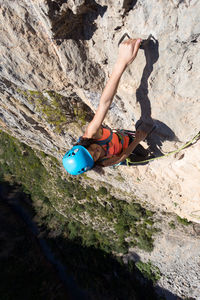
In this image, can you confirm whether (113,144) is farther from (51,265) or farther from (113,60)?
(51,265)

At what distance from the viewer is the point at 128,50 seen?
1316 millimetres

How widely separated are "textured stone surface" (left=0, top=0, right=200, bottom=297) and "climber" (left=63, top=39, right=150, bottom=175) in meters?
0.21

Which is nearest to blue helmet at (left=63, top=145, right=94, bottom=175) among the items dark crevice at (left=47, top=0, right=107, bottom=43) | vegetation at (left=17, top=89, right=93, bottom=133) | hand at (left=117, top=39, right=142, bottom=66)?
hand at (left=117, top=39, right=142, bottom=66)

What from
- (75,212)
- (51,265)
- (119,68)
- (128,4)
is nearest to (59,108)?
(119,68)

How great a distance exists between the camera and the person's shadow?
1382 millimetres

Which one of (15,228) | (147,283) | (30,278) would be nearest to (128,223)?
(147,283)

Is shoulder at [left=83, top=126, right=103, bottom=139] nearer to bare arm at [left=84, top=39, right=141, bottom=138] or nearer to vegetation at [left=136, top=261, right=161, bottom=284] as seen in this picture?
bare arm at [left=84, top=39, right=141, bottom=138]

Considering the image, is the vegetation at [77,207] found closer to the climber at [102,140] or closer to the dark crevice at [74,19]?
the climber at [102,140]

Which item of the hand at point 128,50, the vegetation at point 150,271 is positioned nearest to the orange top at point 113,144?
the hand at point 128,50

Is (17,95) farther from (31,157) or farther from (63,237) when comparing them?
(63,237)

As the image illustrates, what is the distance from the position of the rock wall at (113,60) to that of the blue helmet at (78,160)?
905mm

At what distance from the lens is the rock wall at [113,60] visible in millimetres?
1241

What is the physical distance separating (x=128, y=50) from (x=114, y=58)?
15.6 inches

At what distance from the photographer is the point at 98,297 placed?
31.1 feet
